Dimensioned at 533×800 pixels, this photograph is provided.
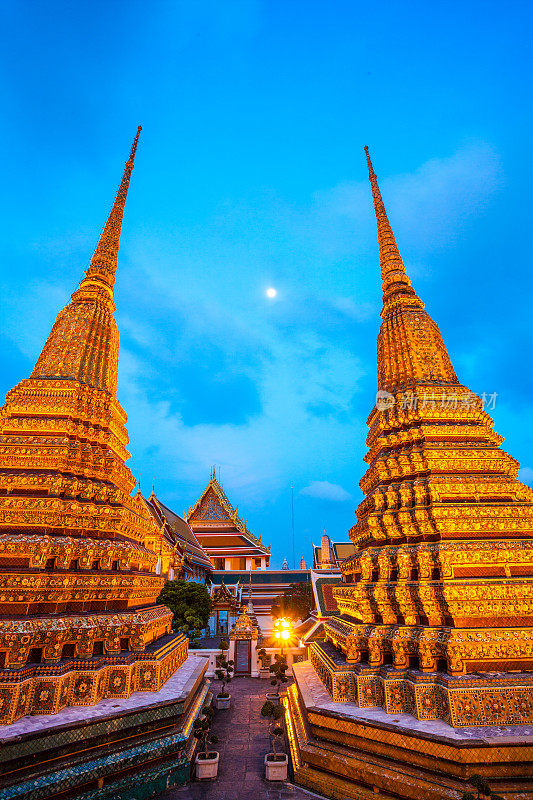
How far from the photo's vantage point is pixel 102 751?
553 cm

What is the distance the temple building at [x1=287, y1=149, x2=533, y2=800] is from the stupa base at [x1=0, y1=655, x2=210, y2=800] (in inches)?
79.4

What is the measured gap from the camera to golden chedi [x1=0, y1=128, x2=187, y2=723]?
20.3 ft

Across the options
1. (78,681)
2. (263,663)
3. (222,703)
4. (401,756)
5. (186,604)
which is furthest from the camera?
(186,604)

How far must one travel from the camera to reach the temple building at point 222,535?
30.9 meters

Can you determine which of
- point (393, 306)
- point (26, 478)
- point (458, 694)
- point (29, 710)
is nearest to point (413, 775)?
point (458, 694)

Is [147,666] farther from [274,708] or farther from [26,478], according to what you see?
[26,478]

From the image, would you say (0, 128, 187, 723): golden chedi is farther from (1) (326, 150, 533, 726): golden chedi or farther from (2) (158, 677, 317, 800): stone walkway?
(1) (326, 150, 533, 726): golden chedi

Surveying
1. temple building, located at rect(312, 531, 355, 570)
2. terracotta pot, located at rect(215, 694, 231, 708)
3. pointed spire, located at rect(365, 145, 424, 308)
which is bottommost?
terracotta pot, located at rect(215, 694, 231, 708)

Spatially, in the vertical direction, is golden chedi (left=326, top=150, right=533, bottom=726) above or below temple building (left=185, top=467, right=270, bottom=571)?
below

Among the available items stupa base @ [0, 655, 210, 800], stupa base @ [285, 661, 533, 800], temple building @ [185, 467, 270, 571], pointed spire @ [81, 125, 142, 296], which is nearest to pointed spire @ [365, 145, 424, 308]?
pointed spire @ [81, 125, 142, 296]

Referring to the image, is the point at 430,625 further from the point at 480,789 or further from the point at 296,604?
the point at 296,604

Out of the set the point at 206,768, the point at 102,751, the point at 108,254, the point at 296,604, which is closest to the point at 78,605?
the point at 102,751

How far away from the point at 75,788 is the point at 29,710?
1.13 m

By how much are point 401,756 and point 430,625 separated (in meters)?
1.82
